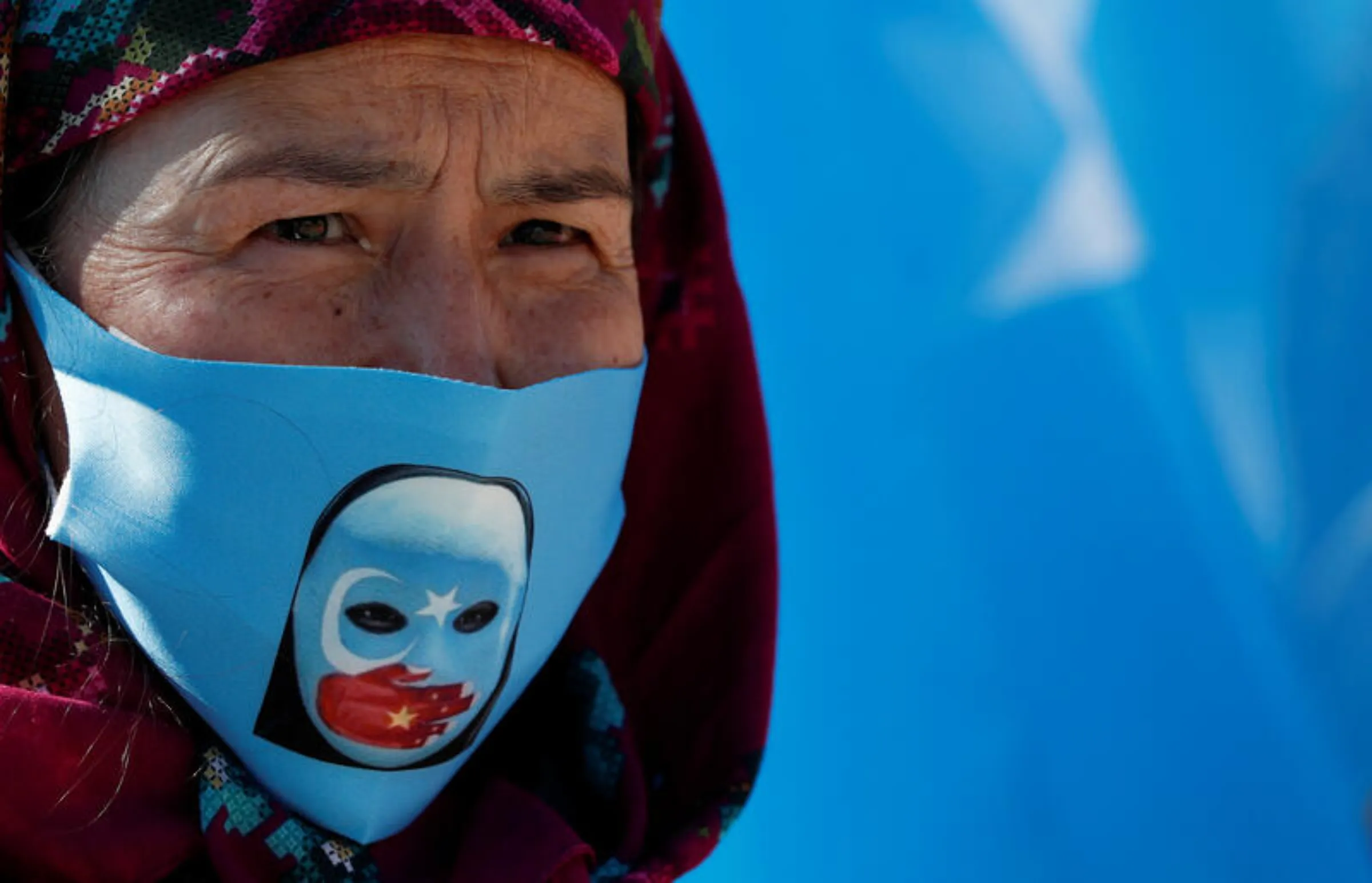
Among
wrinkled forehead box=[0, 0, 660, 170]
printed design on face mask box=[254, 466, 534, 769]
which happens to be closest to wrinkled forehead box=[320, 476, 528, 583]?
printed design on face mask box=[254, 466, 534, 769]

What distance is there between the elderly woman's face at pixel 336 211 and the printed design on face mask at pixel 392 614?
0.14 meters

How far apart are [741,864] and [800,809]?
12cm

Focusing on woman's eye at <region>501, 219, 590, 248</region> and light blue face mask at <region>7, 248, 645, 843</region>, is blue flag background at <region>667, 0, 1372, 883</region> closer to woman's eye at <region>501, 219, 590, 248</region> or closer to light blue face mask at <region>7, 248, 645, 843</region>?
woman's eye at <region>501, 219, 590, 248</region>

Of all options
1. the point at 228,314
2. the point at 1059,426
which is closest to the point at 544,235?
the point at 228,314

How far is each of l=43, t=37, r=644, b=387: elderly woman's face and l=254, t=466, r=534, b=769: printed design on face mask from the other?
0.14 metres

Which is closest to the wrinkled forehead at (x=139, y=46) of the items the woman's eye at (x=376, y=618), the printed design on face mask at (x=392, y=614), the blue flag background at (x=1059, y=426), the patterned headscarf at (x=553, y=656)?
the patterned headscarf at (x=553, y=656)

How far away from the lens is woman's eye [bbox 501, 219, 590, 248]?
1.76 m

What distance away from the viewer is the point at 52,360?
154 cm

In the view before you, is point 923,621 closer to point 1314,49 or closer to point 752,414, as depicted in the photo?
point 752,414

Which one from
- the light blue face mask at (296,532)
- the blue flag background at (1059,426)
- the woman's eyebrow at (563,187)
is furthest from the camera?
the blue flag background at (1059,426)

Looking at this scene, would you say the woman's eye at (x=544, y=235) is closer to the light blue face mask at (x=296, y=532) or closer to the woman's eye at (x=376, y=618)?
the light blue face mask at (x=296, y=532)

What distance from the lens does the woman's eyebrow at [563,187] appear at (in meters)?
1.66

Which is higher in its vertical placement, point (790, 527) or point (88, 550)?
point (790, 527)

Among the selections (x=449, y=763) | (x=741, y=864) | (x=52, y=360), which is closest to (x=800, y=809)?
(x=741, y=864)
